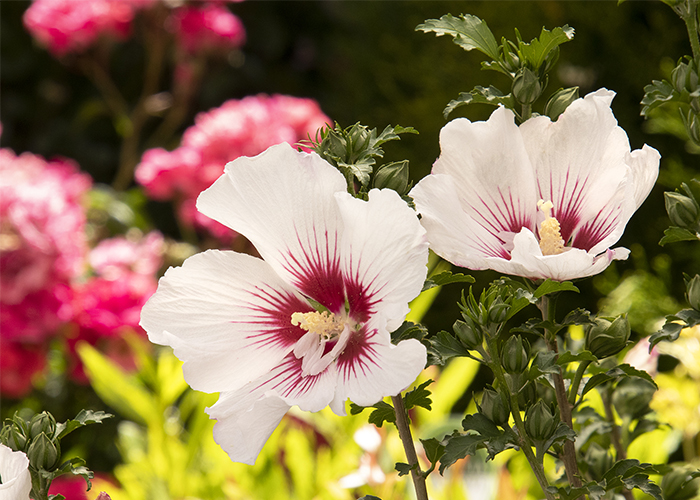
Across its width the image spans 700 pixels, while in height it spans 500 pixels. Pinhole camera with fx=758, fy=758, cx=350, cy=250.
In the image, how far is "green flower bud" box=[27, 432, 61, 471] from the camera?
0.28 meters

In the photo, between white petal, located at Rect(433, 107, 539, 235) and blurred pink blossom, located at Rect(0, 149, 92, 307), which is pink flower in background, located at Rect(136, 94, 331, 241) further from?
white petal, located at Rect(433, 107, 539, 235)

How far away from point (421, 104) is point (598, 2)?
0.44 metres

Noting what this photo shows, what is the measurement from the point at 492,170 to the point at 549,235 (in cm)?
4

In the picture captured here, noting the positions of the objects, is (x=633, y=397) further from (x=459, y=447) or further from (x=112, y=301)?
(x=112, y=301)

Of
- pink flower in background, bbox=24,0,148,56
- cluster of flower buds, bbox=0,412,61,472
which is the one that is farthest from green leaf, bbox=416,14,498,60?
pink flower in background, bbox=24,0,148,56

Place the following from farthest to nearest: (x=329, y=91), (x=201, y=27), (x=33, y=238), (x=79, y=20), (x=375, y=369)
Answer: (x=329, y=91) → (x=201, y=27) → (x=79, y=20) → (x=33, y=238) → (x=375, y=369)

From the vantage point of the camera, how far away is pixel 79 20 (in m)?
1.36

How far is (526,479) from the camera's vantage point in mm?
742

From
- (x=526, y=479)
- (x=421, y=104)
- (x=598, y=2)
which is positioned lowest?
(x=421, y=104)

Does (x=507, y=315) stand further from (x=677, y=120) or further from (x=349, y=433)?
(x=677, y=120)

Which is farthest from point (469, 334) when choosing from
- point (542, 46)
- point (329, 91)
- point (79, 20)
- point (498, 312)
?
point (329, 91)

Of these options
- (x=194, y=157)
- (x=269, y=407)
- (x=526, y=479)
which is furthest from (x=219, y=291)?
(x=194, y=157)

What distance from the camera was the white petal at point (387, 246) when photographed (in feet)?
0.85

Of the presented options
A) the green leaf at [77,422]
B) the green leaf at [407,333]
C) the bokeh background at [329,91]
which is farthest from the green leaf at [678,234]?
the bokeh background at [329,91]
